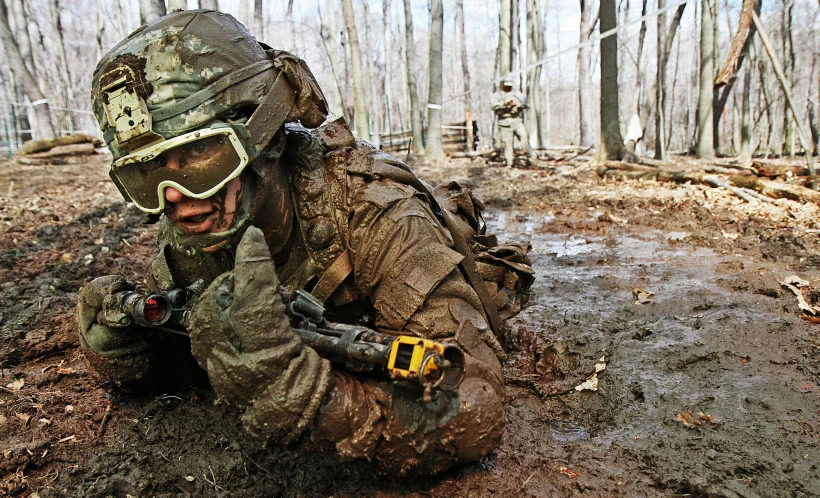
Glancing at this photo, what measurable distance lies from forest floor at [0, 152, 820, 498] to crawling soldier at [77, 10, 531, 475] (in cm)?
31

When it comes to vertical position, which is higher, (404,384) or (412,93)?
(412,93)

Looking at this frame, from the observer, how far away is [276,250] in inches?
90.6

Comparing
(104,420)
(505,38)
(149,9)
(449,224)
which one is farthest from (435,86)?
(104,420)

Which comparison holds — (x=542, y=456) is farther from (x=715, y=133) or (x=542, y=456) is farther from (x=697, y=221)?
(x=715, y=133)

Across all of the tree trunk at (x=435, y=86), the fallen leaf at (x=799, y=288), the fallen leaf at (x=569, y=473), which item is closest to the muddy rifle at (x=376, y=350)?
the fallen leaf at (x=569, y=473)

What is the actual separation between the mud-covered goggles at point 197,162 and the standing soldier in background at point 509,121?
11.5 m

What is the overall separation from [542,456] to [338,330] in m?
1.03

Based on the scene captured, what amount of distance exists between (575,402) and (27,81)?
18502 mm

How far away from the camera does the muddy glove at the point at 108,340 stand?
2.29m

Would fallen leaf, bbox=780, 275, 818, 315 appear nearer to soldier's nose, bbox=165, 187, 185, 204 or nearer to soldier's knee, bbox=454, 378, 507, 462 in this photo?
soldier's knee, bbox=454, 378, 507, 462

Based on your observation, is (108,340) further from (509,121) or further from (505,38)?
(505,38)

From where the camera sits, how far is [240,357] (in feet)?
4.89

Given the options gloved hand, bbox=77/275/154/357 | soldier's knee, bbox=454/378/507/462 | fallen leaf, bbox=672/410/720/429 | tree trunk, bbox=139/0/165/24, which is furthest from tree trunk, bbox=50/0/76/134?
fallen leaf, bbox=672/410/720/429

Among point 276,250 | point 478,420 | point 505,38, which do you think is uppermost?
point 505,38
